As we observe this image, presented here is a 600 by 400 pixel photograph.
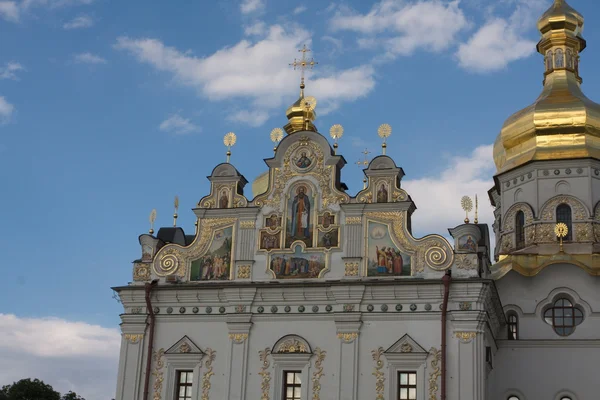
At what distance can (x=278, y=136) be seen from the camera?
83.9ft

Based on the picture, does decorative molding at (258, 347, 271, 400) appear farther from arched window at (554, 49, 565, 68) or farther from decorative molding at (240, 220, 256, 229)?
arched window at (554, 49, 565, 68)

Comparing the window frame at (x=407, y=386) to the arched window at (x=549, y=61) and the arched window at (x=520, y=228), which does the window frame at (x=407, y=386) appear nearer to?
the arched window at (x=520, y=228)

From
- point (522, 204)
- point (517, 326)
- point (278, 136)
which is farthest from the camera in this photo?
point (522, 204)

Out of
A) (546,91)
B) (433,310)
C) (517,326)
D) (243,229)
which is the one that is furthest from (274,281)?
(546,91)

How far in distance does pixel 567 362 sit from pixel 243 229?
10.4 metres

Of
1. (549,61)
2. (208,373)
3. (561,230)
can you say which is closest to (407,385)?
(208,373)

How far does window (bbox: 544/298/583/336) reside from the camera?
87.5 feet

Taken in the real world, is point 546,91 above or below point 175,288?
above

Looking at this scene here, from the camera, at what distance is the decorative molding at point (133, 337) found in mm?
23750

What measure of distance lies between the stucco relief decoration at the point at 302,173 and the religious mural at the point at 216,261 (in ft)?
4.26

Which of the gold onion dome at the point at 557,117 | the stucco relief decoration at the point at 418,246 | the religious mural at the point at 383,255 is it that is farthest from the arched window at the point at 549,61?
the religious mural at the point at 383,255

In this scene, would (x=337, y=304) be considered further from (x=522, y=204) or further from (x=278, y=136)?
(x=522, y=204)

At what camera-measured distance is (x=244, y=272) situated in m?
23.8

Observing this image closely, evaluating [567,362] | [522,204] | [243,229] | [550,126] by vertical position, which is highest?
[550,126]
